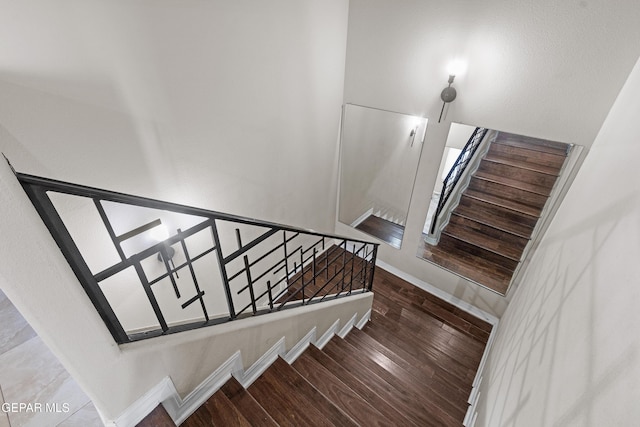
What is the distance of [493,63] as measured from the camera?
227 cm

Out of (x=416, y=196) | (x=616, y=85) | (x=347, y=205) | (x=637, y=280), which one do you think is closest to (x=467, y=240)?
(x=416, y=196)

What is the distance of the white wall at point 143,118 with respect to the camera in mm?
750

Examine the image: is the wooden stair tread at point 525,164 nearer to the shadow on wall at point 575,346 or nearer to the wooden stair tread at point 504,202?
the wooden stair tread at point 504,202

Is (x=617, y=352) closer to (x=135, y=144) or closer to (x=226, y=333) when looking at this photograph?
(x=226, y=333)

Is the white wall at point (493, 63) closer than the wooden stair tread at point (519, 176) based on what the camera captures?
Yes

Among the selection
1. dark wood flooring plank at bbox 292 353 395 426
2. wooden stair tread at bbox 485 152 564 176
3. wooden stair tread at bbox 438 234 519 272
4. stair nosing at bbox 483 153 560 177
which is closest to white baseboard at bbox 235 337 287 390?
dark wood flooring plank at bbox 292 353 395 426

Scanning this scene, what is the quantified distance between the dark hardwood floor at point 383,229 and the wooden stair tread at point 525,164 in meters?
1.30

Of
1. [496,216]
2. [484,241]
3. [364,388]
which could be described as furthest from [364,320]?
[496,216]

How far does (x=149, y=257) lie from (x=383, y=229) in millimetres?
2852

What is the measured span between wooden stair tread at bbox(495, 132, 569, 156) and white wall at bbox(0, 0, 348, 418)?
6.67ft

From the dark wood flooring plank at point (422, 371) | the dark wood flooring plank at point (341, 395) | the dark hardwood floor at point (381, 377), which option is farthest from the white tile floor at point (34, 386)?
→ the dark wood flooring plank at point (422, 371)

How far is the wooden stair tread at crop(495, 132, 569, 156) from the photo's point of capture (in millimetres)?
2291

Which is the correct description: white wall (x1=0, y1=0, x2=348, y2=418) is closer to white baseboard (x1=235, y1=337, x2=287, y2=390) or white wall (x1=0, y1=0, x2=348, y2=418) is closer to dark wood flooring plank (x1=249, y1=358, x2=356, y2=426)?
white baseboard (x1=235, y1=337, x2=287, y2=390)

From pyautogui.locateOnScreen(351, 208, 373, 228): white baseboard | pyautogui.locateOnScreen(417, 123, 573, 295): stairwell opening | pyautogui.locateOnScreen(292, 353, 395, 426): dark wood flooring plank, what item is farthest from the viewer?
pyautogui.locateOnScreen(351, 208, 373, 228): white baseboard
